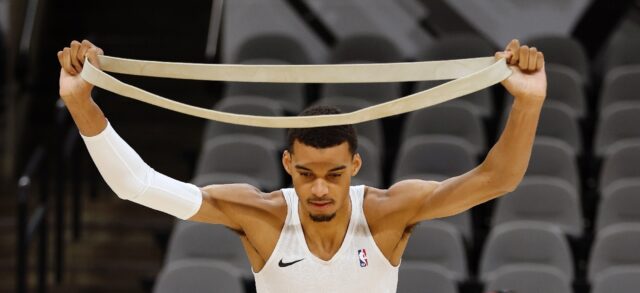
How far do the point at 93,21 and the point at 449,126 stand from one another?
13.5 ft

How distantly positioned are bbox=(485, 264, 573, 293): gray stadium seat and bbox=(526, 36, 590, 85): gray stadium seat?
3.24 m

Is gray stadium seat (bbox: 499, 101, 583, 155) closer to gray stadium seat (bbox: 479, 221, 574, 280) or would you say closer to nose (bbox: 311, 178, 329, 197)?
gray stadium seat (bbox: 479, 221, 574, 280)

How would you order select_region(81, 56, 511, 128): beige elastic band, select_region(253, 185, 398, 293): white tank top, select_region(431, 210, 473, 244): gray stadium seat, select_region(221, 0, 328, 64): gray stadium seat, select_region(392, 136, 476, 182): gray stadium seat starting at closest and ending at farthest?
select_region(81, 56, 511, 128): beige elastic band → select_region(253, 185, 398, 293): white tank top → select_region(431, 210, 473, 244): gray stadium seat → select_region(392, 136, 476, 182): gray stadium seat → select_region(221, 0, 328, 64): gray stadium seat

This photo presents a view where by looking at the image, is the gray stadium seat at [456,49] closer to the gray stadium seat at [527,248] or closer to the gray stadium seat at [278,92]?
the gray stadium seat at [278,92]

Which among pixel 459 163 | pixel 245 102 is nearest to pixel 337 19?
pixel 245 102

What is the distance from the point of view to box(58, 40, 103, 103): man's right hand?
12.3 feet

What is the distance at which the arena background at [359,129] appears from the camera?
301 inches

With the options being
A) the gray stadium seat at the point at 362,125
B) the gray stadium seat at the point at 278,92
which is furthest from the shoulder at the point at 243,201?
the gray stadium seat at the point at 278,92

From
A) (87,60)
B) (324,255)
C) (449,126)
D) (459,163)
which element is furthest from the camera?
(449,126)

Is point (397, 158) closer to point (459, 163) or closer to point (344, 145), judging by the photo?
point (459, 163)

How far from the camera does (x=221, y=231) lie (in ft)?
25.7

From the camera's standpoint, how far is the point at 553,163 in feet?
28.0

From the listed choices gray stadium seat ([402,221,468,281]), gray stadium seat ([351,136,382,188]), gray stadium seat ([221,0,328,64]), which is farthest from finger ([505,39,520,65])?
gray stadium seat ([221,0,328,64])

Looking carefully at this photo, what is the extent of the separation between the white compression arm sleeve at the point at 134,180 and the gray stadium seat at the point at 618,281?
371 centimetres
